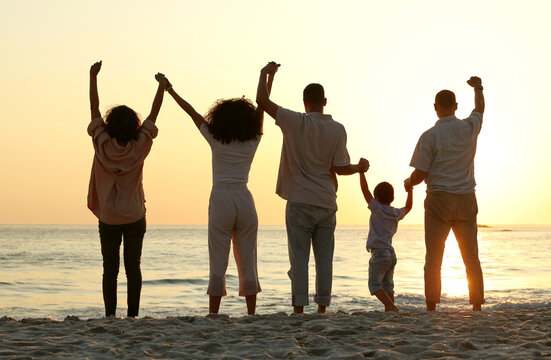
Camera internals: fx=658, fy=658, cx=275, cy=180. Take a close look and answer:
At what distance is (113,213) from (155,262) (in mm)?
22478

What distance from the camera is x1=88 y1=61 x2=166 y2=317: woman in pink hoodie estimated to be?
5895 mm

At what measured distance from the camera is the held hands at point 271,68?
19.6ft

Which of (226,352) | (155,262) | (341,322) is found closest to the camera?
(226,352)

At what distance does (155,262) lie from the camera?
27828mm

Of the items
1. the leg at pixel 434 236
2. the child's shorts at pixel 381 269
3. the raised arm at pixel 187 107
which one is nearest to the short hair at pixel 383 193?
the child's shorts at pixel 381 269

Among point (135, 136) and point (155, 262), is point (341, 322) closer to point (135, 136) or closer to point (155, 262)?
point (135, 136)

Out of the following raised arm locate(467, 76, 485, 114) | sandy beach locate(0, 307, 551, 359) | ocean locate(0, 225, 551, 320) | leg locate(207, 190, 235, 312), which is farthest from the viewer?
ocean locate(0, 225, 551, 320)

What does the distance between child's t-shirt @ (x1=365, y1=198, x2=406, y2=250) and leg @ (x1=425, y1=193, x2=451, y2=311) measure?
1.68 ft

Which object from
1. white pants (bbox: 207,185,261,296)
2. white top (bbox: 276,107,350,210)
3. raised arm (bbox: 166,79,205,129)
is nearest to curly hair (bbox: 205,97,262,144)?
raised arm (bbox: 166,79,205,129)

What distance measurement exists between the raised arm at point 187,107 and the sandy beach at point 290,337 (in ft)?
5.78

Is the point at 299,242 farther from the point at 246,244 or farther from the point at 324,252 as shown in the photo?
the point at 246,244

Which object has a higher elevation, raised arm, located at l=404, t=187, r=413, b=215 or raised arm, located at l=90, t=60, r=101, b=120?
raised arm, located at l=90, t=60, r=101, b=120

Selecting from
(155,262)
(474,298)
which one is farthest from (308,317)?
(155,262)

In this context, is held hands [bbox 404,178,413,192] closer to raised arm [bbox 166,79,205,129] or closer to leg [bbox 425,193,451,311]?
leg [bbox 425,193,451,311]
